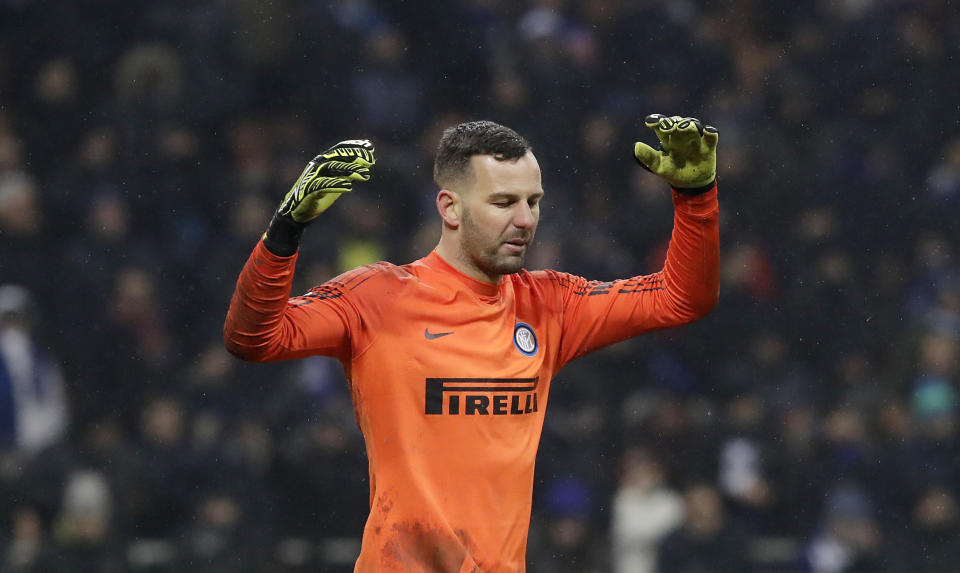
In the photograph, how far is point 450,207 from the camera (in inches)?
159

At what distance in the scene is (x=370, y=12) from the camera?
1109 cm

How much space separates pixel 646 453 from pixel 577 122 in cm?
311

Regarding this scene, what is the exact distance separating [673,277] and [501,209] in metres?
0.58

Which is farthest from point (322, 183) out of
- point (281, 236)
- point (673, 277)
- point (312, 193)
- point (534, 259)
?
point (534, 259)

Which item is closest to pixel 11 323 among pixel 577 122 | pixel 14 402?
pixel 14 402

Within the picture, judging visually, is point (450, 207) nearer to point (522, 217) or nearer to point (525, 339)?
point (522, 217)

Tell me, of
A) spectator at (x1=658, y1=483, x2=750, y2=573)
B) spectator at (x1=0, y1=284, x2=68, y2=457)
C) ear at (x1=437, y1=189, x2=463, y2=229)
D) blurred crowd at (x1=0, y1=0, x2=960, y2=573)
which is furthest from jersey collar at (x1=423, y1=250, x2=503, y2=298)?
spectator at (x1=0, y1=284, x2=68, y2=457)

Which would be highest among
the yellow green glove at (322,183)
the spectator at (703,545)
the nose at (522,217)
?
the yellow green glove at (322,183)

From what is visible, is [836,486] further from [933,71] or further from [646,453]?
[933,71]

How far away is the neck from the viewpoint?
160 inches

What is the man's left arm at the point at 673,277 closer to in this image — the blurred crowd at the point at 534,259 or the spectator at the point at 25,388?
the blurred crowd at the point at 534,259

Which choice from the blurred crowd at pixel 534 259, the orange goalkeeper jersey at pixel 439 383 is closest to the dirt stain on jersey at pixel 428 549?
the orange goalkeeper jersey at pixel 439 383

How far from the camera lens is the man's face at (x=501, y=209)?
3.94 m

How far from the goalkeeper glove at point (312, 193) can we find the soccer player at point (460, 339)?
1 cm
